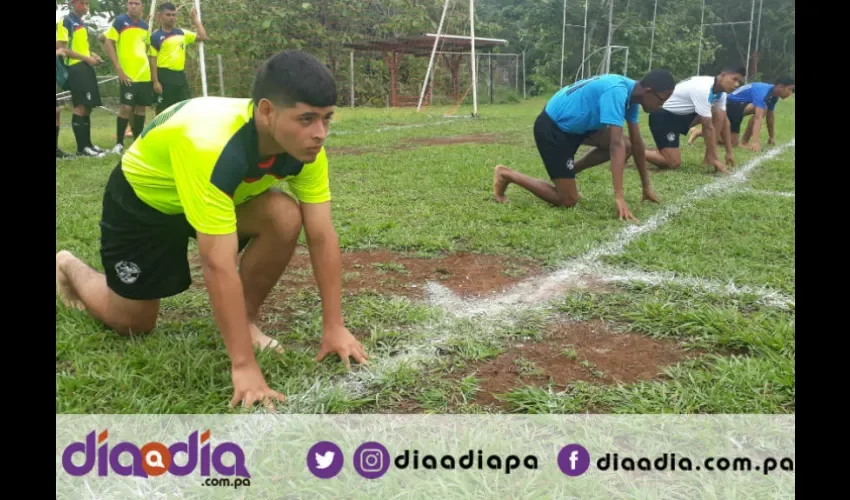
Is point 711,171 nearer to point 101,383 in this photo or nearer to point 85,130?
point 101,383

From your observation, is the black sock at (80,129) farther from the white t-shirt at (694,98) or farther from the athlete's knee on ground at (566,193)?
the white t-shirt at (694,98)

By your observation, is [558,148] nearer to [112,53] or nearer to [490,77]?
[112,53]

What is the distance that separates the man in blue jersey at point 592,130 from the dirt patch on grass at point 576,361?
2556 mm

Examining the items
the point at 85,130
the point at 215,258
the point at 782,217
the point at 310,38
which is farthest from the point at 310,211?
the point at 310,38

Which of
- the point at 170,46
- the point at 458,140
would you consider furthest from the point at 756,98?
the point at 170,46

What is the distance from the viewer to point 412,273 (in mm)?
3838

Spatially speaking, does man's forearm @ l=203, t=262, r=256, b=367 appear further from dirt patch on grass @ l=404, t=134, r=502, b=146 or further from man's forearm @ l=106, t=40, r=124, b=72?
dirt patch on grass @ l=404, t=134, r=502, b=146

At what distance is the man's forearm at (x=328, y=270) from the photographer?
2555 millimetres

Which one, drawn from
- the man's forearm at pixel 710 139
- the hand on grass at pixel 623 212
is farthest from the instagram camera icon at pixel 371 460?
the man's forearm at pixel 710 139

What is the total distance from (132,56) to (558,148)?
253 inches

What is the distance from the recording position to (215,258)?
213 cm

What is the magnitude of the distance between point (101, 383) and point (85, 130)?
7809mm

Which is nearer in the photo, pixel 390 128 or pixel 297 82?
pixel 297 82

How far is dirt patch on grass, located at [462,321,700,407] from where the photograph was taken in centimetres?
246
